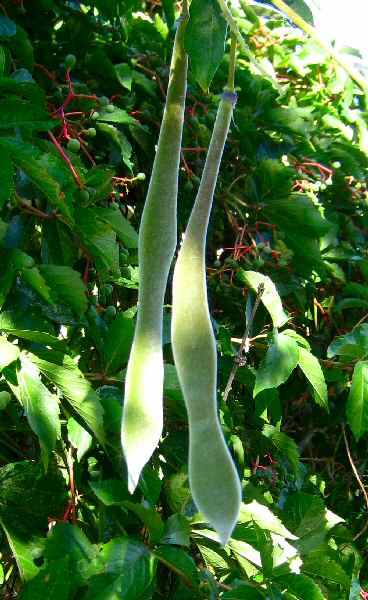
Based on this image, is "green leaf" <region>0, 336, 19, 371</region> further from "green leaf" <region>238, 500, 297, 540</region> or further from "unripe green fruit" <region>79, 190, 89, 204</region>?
"green leaf" <region>238, 500, 297, 540</region>

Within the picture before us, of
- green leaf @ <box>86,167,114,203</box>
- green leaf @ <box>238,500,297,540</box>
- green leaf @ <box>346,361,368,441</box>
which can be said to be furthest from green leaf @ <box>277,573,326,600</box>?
green leaf @ <box>86,167,114,203</box>

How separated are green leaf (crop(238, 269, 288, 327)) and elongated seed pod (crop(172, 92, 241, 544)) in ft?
2.97

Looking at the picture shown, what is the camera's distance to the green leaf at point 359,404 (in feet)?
4.56

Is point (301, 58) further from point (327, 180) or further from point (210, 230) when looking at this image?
point (210, 230)

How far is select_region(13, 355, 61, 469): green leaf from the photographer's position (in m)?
0.90

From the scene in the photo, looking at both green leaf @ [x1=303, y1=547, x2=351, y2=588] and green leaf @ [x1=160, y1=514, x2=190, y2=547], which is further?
green leaf @ [x1=303, y1=547, x2=351, y2=588]

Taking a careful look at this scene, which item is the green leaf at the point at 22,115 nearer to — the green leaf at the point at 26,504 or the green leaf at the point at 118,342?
the green leaf at the point at 118,342

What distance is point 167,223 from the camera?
1.58 ft

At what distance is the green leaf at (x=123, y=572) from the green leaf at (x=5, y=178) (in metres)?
0.46

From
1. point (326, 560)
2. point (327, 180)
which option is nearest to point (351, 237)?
point (327, 180)

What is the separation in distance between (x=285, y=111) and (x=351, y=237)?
0.39 metres

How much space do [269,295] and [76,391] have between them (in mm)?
538

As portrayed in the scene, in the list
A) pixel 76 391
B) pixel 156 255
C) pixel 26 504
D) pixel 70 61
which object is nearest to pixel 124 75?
pixel 70 61

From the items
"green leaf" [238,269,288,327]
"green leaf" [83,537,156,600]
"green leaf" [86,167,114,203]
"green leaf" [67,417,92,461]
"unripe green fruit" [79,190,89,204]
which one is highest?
"green leaf" [86,167,114,203]
